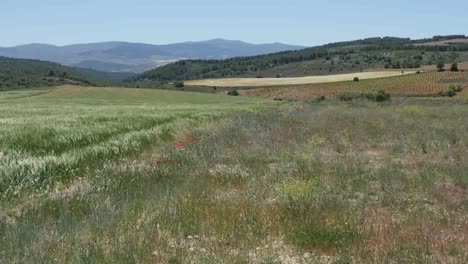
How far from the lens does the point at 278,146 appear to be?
16.5 meters

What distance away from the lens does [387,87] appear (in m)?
103

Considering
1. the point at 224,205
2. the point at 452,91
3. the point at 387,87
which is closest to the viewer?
the point at 224,205

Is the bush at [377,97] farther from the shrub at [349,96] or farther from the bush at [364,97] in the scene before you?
the shrub at [349,96]

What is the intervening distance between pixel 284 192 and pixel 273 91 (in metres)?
101

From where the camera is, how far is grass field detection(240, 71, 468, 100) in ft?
313

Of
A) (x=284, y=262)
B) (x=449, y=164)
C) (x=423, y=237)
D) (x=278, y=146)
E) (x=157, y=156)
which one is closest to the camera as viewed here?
(x=284, y=262)

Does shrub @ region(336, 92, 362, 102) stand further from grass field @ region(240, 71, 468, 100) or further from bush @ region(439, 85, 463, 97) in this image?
bush @ region(439, 85, 463, 97)

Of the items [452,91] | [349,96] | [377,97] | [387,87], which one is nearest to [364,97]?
[349,96]

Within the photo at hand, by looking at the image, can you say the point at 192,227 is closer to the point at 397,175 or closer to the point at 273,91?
the point at 397,175

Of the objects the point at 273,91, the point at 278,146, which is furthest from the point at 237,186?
the point at 273,91

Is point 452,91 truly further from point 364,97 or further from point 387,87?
point 364,97

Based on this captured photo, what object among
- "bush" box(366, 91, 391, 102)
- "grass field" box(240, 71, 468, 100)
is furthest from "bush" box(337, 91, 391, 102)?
"grass field" box(240, 71, 468, 100)

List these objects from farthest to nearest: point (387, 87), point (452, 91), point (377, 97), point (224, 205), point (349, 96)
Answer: point (387, 87) → point (452, 91) → point (349, 96) → point (377, 97) → point (224, 205)

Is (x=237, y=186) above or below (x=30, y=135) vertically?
below
